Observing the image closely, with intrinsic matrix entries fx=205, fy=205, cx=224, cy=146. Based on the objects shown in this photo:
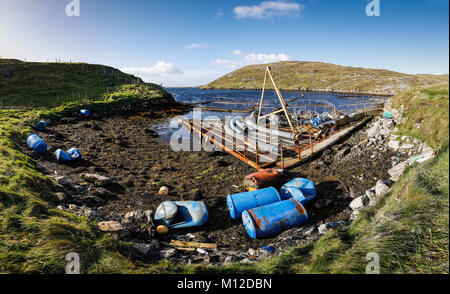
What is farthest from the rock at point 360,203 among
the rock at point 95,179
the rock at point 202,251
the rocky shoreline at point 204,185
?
the rock at point 95,179

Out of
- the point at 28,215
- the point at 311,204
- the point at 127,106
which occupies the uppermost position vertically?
the point at 127,106

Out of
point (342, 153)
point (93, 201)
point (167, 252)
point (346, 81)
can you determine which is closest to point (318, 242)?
point (167, 252)

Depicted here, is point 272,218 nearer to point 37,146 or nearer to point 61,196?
point 61,196

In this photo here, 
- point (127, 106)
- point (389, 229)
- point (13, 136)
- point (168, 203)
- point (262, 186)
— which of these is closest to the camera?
point (389, 229)

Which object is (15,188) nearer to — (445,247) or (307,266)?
(307,266)

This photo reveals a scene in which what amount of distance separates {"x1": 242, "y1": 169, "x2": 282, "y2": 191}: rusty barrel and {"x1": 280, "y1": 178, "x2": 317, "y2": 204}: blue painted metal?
0.99m

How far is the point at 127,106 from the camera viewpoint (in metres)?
30.3

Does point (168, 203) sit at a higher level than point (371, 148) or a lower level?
lower

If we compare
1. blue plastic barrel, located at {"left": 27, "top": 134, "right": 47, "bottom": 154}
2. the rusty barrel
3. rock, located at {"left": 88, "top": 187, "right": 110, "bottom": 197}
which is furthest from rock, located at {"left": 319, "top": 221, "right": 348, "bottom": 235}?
blue plastic barrel, located at {"left": 27, "top": 134, "right": 47, "bottom": 154}

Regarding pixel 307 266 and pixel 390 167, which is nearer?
pixel 307 266

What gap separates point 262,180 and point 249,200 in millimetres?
1904

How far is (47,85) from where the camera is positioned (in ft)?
123
